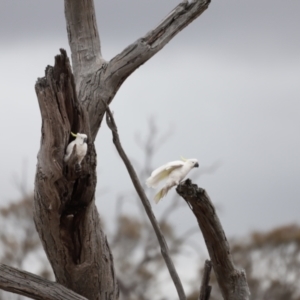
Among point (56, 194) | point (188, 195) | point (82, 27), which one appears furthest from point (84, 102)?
point (188, 195)

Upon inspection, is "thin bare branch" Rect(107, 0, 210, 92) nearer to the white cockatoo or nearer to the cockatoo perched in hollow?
the cockatoo perched in hollow

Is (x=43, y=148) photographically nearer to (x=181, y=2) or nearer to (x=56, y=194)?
(x=56, y=194)

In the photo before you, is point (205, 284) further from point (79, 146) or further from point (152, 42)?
point (152, 42)

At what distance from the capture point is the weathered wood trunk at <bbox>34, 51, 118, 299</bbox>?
2766mm

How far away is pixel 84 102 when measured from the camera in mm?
3436

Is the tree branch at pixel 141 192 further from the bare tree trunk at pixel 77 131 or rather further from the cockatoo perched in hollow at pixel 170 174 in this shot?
the cockatoo perched in hollow at pixel 170 174

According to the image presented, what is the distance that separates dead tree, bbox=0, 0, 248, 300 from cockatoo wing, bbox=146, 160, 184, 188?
8.6 inches

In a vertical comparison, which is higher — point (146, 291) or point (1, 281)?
point (146, 291)

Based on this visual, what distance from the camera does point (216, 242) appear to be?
2.93 metres

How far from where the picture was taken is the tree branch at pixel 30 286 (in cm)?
308

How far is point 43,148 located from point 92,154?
18 centimetres

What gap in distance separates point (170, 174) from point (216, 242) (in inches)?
12.5

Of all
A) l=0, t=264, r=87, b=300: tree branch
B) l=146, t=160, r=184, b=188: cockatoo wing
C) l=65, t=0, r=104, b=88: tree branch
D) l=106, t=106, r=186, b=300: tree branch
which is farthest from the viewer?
l=65, t=0, r=104, b=88: tree branch

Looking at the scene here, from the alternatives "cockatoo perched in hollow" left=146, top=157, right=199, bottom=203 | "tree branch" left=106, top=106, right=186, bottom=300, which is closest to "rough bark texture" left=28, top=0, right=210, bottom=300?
"tree branch" left=106, top=106, right=186, bottom=300
